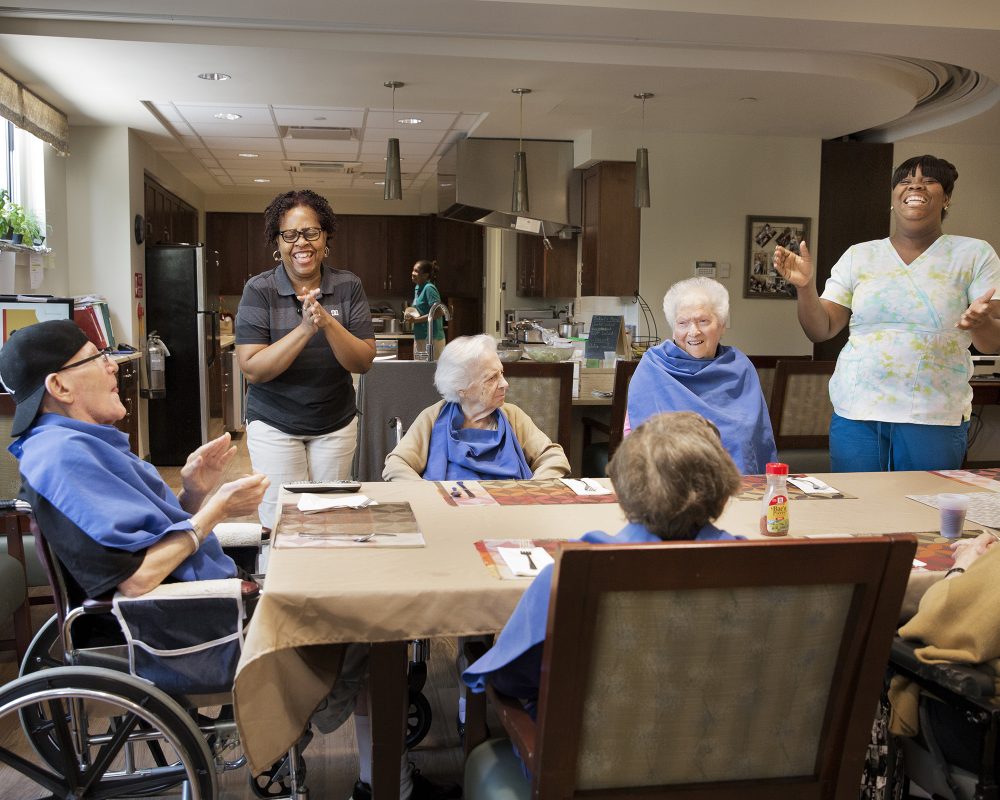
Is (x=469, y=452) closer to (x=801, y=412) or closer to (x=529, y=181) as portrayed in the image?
(x=801, y=412)

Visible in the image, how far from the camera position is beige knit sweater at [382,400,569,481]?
2.73 metres

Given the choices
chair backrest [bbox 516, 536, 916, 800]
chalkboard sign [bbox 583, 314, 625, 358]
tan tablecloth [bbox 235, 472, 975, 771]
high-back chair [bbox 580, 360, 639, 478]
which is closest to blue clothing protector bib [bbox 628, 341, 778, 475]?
high-back chair [bbox 580, 360, 639, 478]

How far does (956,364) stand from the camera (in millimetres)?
2822

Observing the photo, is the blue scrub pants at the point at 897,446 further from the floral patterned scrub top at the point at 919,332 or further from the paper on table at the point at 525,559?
the paper on table at the point at 525,559

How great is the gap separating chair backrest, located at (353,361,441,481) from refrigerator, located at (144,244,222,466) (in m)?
3.98

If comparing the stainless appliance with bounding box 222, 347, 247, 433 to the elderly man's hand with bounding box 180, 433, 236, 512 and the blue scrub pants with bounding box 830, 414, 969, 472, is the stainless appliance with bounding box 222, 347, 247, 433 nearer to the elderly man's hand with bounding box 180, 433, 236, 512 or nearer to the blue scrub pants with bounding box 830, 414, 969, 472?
the elderly man's hand with bounding box 180, 433, 236, 512

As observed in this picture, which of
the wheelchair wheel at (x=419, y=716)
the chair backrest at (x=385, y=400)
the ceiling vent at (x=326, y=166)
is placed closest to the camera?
the wheelchair wheel at (x=419, y=716)

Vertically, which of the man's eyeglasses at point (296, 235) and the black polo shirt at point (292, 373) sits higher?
the man's eyeglasses at point (296, 235)

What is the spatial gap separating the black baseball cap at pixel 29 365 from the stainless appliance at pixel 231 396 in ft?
21.2

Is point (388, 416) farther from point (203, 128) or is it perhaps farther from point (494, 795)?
point (203, 128)

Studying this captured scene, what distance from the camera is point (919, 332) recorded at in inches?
111

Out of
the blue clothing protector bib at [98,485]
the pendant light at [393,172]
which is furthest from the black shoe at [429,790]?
the pendant light at [393,172]

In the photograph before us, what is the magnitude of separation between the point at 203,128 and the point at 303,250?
4.70 metres

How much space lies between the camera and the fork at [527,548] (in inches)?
70.4
